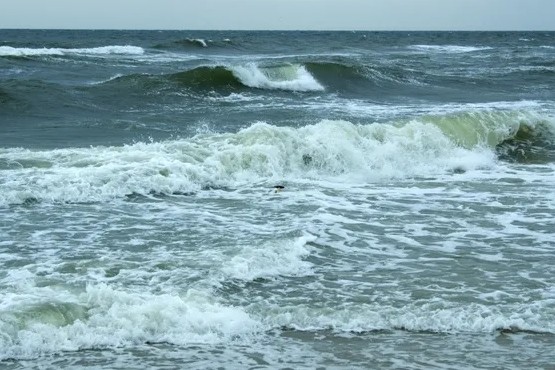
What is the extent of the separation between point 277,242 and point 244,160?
427 centimetres

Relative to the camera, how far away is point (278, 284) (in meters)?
6.81

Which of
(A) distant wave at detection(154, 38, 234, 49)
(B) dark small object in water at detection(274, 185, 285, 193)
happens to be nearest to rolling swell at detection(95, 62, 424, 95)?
(B) dark small object in water at detection(274, 185, 285, 193)

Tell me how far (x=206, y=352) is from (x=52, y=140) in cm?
978

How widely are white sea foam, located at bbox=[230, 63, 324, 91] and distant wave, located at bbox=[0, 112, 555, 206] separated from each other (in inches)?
427

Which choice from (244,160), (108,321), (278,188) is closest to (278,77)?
(244,160)

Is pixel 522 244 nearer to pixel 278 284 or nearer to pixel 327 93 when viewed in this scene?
pixel 278 284

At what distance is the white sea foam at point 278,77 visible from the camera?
2573 centimetres

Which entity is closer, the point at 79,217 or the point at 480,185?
the point at 79,217

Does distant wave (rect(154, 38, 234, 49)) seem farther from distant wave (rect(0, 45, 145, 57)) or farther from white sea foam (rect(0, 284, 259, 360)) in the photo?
white sea foam (rect(0, 284, 259, 360))

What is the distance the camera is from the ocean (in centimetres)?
562

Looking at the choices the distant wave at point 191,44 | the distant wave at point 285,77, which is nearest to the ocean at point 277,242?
the distant wave at point 285,77

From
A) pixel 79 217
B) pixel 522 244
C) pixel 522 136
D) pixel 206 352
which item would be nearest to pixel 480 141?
pixel 522 136

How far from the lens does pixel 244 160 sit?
476 inches

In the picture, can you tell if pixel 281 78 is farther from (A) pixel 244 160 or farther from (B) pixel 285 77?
(A) pixel 244 160
